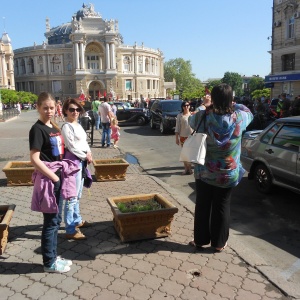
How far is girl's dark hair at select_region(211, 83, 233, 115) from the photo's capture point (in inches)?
146

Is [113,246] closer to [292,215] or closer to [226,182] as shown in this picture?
[226,182]

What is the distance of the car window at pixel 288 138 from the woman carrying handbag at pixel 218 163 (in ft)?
7.78

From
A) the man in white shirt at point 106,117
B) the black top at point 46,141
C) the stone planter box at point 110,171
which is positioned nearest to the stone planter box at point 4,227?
the black top at point 46,141

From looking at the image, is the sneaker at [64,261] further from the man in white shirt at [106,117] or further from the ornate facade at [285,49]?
the ornate facade at [285,49]

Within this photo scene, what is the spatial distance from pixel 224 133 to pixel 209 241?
52.9 inches

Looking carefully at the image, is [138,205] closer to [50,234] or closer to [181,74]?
[50,234]

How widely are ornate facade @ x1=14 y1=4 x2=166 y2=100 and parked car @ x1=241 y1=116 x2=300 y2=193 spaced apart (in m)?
77.4

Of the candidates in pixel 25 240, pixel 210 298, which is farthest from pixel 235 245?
pixel 25 240

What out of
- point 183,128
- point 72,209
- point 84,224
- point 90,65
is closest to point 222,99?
point 72,209

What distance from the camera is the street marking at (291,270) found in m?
3.77

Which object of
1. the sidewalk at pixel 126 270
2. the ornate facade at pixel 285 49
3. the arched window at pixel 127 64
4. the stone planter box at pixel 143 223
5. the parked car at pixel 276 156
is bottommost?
the sidewalk at pixel 126 270

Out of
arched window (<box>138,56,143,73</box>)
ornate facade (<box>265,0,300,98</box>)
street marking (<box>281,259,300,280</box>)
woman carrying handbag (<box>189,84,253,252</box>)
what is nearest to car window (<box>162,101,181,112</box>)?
A: woman carrying handbag (<box>189,84,253,252</box>)

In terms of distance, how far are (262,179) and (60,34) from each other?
116 m

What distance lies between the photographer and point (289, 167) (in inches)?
238
